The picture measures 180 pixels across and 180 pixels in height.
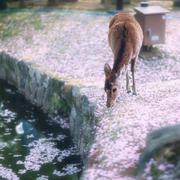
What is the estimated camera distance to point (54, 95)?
17953 mm

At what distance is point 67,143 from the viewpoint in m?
16.0

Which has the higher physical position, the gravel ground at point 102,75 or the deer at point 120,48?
the deer at point 120,48

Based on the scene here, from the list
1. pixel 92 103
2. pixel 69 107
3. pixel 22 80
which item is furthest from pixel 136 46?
pixel 22 80

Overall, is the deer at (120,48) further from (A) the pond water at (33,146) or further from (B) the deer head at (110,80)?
(A) the pond water at (33,146)

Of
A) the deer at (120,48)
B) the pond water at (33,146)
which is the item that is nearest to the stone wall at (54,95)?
the pond water at (33,146)

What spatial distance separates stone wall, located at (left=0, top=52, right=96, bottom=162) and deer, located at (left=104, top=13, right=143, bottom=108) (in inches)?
55.7

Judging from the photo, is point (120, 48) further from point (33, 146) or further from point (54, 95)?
point (54, 95)

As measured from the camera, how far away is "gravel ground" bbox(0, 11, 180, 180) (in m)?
11.5

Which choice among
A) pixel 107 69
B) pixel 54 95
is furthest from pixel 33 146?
pixel 107 69

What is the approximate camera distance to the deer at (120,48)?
1291 cm

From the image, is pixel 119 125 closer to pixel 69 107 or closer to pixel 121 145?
pixel 121 145

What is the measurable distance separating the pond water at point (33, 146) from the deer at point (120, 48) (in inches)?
91.5

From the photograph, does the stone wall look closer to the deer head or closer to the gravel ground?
the gravel ground

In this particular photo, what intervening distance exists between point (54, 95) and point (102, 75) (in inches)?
71.1
